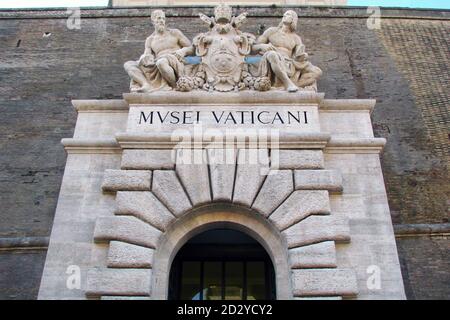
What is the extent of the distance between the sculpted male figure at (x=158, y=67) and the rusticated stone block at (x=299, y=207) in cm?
300

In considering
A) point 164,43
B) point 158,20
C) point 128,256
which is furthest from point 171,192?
point 158,20

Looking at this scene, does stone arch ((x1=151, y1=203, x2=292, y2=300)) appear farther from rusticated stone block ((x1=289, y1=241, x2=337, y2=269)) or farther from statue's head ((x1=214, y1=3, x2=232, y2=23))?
statue's head ((x1=214, y1=3, x2=232, y2=23))

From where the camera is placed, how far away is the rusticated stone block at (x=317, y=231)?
7.36 meters

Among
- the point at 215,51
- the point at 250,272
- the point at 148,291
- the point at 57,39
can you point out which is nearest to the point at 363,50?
the point at 215,51

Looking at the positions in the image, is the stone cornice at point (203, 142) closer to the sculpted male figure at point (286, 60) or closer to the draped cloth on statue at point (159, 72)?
the sculpted male figure at point (286, 60)

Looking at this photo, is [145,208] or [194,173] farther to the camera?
[194,173]

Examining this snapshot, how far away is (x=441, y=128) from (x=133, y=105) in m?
7.31

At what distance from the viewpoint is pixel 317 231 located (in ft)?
24.4

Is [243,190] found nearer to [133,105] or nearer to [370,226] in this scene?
[370,226]

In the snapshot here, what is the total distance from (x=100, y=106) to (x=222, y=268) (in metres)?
3.70

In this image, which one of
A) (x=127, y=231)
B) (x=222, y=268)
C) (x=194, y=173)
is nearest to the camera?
(x=127, y=231)

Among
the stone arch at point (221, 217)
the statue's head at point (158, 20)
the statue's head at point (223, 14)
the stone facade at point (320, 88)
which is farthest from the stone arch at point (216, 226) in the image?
the statue's head at point (158, 20)

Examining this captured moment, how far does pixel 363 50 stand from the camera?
565 inches

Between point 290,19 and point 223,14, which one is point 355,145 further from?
point 223,14
